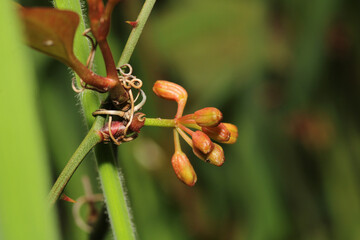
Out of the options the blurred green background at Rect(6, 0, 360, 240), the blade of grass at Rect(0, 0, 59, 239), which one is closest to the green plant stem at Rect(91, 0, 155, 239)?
the blade of grass at Rect(0, 0, 59, 239)

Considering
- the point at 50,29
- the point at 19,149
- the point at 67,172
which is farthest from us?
the point at 67,172

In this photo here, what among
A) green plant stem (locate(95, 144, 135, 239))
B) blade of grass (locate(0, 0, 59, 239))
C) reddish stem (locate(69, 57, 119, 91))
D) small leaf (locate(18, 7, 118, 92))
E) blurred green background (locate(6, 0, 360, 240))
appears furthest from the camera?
blurred green background (locate(6, 0, 360, 240))

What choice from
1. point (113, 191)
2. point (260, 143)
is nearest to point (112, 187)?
point (113, 191)

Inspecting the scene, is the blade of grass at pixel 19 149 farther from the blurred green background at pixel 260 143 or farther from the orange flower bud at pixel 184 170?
the blurred green background at pixel 260 143

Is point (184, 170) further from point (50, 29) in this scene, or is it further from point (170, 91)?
point (50, 29)

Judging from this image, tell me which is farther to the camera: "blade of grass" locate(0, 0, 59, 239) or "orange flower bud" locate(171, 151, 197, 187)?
"orange flower bud" locate(171, 151, 197, 187)

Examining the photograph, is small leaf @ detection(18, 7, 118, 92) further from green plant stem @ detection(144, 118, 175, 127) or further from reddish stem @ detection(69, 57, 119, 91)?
green plant stem @ detection(144, 118, 175, 127)

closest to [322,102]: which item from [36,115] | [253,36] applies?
[253,36]
